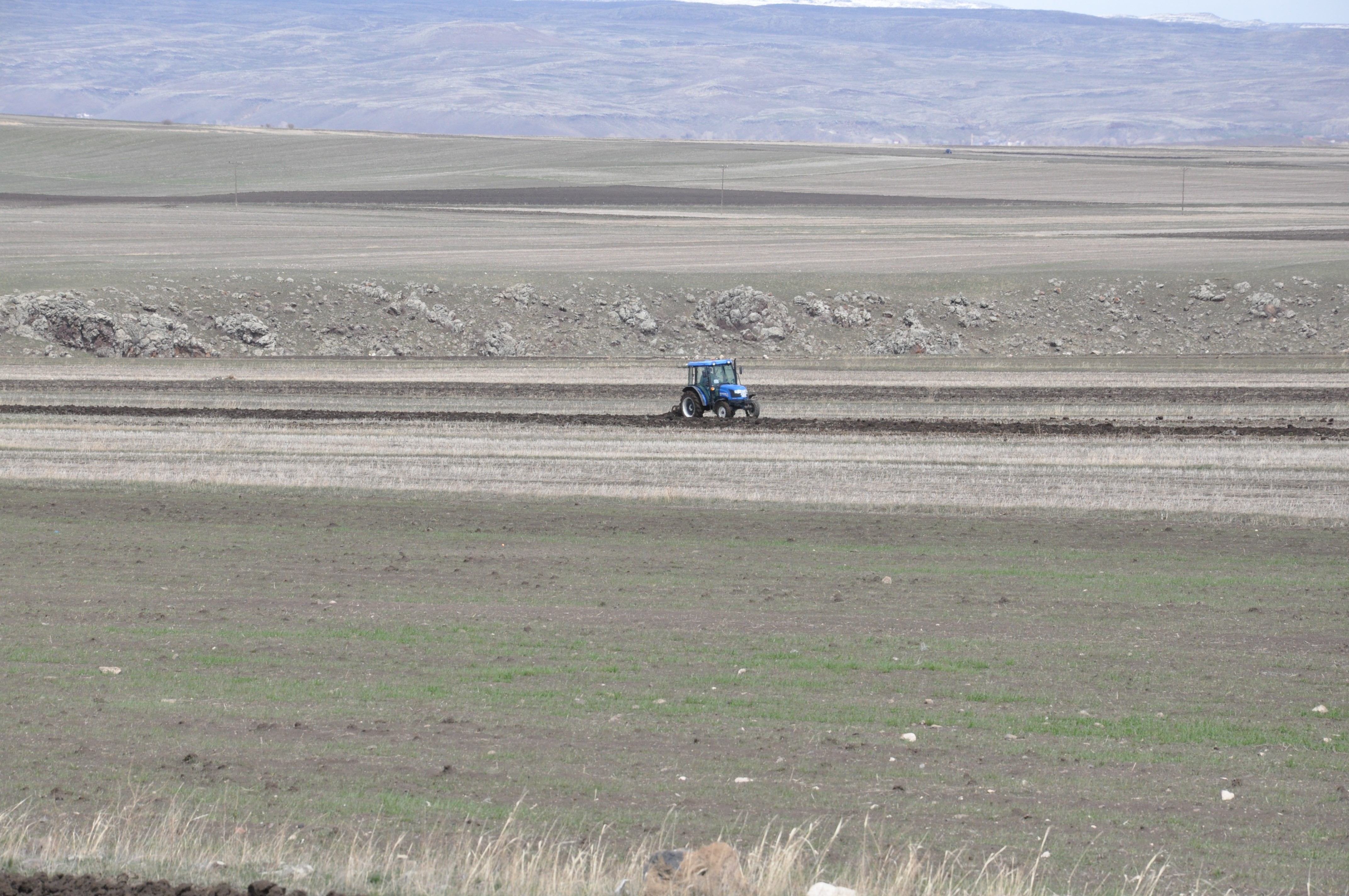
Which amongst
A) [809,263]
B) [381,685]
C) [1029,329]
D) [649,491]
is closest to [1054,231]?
[809,263]

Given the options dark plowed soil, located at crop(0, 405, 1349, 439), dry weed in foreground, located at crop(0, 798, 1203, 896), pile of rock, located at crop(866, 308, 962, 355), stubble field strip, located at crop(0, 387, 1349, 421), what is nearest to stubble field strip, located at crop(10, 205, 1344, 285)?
pile of rock, located at crop(866, 308, 962, 355)

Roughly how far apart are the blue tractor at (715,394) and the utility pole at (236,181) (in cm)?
6969

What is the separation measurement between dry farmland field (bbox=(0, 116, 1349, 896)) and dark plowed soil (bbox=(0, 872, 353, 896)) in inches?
10.7

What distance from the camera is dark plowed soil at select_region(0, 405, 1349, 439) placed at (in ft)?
103

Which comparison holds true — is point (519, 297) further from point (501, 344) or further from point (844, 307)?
point (844, 307)

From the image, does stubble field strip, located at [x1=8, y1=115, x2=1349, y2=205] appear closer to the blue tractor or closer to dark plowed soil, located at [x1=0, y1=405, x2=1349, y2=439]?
dark plowed soil, located at [x1=0, y1=405, x2=1349, y2=439]

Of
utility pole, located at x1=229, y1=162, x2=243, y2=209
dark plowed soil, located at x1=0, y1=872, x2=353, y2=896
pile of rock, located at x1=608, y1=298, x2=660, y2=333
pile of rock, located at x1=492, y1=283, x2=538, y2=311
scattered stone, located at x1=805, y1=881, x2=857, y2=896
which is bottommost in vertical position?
dark plowed soil, located at x1=0, y1=872, x2=353, y2=896

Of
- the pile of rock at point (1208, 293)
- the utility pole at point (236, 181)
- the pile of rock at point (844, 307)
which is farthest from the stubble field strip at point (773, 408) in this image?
the utility pole at point (236, 181)

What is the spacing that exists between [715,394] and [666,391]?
20.7ft

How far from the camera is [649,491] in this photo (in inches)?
974

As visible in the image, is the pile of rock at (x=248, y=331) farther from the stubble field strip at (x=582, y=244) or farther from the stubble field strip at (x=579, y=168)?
the stubble field strip at (x=579, y=168)

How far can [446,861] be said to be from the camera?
8555 millimetres

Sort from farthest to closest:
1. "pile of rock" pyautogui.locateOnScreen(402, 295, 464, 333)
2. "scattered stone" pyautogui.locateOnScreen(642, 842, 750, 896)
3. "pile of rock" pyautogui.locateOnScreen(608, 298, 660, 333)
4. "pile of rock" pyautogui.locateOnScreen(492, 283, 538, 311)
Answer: "pile of rock" pyautogui.locateOnScreen(492, 283, 538, 311) < "pile of rock" pyautogui.locateOnScreen(608, 298, 660, 333) < "pile of rock" pyautogui.locateOnScreen(402, 295, 464, 333) < "scattered stone" pyautogui.locateOnScreen(642, 842, 750, 896)

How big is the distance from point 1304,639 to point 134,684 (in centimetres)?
1196
